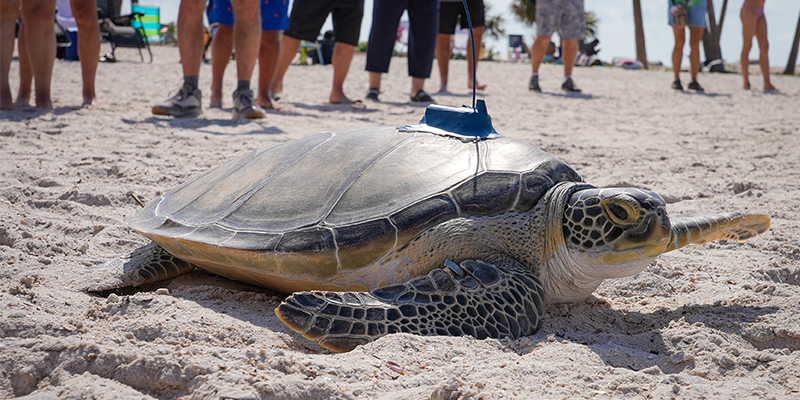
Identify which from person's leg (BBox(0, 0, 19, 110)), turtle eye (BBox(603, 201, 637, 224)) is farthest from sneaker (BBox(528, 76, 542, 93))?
turtle eye (BBox(603, 201, 637, 224))

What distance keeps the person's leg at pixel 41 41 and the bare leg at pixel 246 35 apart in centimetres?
138

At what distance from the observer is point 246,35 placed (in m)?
4.78

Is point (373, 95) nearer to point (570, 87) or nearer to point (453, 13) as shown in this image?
point (453, 13)

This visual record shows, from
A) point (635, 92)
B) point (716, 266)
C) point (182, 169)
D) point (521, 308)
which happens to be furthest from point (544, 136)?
point (635, 92)

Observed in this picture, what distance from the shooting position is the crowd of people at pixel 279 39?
4.56m

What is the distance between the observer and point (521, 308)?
173cm

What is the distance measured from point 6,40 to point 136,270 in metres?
3.33

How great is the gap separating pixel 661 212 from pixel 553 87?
26.1 feet

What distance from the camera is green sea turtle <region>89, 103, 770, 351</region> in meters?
1.69

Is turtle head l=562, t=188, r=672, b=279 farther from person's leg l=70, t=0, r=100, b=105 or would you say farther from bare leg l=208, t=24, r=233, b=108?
person's leg l=70, t=0, r=100, b=105

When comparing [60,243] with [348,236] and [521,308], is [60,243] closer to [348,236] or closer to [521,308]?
[348,236]

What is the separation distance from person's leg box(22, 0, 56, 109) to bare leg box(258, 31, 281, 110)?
1.74 m

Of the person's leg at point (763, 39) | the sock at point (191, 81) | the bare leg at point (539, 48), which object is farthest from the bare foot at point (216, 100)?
the person's leg at point (763, 39)

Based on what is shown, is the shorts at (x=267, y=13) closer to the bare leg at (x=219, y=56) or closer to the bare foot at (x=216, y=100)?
the bare leg at (x=219, y=56)
